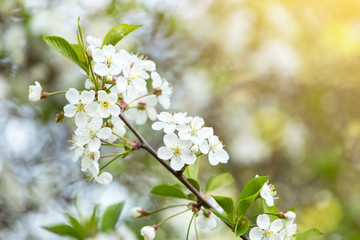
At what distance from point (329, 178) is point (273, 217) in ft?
7.13

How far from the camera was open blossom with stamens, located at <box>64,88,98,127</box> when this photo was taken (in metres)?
1.12

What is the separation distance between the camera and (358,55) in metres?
3.57

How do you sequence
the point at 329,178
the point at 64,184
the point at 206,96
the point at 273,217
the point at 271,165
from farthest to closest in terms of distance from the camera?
the point at 271,165
the point at 206,96
the point at 329,178
the point at 64,184
the point at 273,217

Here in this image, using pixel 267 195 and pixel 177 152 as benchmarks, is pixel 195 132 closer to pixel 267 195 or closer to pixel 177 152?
pixel 177 152

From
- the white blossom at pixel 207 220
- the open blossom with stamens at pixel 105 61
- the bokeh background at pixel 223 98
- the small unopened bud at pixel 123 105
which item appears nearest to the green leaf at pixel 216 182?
the white blossom at pixel 207 220

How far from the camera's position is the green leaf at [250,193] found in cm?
110

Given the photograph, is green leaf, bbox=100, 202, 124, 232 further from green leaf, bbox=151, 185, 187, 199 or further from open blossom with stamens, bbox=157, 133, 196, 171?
open blossom with stamens, bbox=157, 133, 196, 171

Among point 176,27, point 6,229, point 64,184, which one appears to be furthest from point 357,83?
point 6,229

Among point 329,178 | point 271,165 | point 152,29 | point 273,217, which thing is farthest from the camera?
point 271,165

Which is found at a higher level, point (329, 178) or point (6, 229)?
point (329, 178)

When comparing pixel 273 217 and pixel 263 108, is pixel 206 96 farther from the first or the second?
pixel 273 217

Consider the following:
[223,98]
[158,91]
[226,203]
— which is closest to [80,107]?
[158,91]

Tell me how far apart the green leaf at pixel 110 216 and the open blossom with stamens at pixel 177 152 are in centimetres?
69

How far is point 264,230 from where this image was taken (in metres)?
1.16
